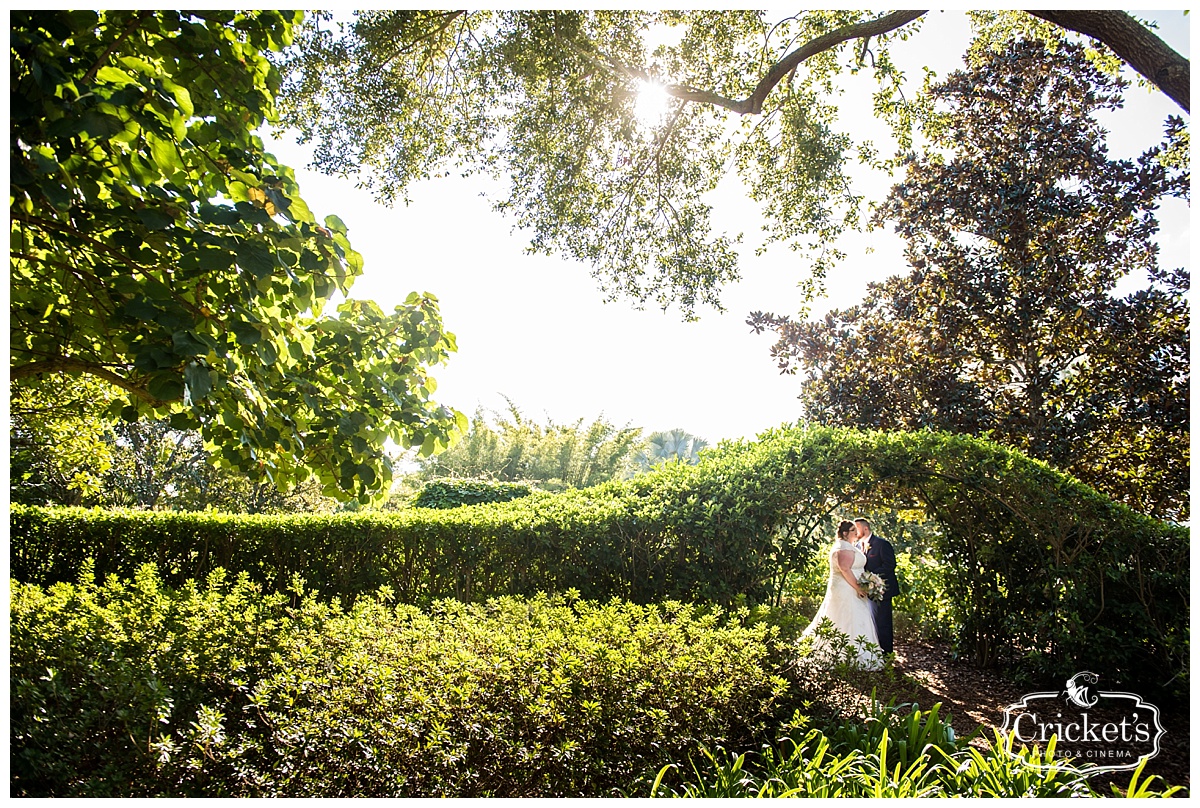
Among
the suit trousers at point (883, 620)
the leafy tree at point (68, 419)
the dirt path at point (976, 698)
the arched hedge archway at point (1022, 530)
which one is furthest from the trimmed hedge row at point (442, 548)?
the suit trousers at point (883, 620)

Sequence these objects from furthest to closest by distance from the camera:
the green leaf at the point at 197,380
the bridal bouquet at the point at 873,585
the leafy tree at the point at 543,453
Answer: the leafy tree at the point at 543,453 → the bridal bouquet at the point at 873,585 → the green leaf at the point at 197,380

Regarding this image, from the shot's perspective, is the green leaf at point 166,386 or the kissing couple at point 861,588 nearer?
the green leaf at point 166,386

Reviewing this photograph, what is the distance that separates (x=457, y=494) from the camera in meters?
12.7

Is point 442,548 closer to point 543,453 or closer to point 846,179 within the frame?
point 846,179

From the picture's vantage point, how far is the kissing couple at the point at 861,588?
590cm

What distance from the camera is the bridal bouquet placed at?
5.82 m

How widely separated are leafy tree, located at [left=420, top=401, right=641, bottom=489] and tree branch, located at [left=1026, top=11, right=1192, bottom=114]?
57.4 ft

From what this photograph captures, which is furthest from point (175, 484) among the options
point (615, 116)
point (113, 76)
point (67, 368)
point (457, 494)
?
point (113, 76)

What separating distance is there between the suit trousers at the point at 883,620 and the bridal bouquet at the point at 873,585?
8.8 inches

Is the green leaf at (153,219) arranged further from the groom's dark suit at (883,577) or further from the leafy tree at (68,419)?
the groom's dark suit at (883,577)

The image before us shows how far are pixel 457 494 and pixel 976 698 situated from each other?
965 centimetres

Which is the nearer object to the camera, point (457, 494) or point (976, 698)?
point (976, 698)

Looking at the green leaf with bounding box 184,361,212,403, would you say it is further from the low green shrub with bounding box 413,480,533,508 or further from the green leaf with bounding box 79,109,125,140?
the low green shrub with bounding box 413,480,533,508

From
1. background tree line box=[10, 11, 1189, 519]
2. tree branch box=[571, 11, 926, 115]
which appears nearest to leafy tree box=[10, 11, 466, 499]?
background tree line box=[10, 11, 1189, 519]
